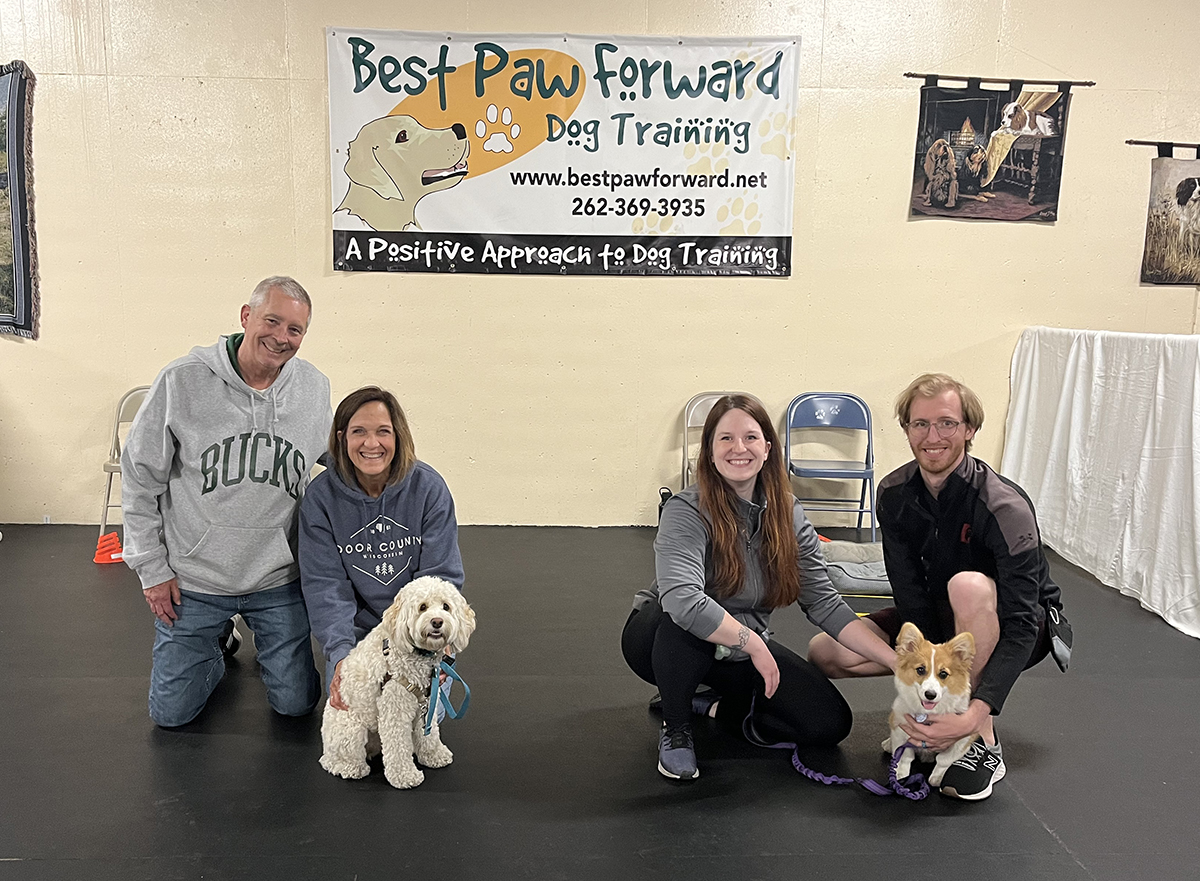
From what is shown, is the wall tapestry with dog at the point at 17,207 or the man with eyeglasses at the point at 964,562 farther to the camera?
the wall tapestry with dog at the point at 17,207

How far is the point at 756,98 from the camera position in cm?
432

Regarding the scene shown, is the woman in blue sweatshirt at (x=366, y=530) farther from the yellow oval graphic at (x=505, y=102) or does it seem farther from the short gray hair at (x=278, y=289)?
the yellow oval graphic at (x=505, y=102)

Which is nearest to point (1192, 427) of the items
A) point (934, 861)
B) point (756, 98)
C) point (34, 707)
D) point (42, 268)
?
point (934, 861)

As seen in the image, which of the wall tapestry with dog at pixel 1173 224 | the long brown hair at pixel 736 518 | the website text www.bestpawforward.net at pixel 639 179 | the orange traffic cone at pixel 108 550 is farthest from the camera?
the wall tapestry with dog at pixel 1173 224

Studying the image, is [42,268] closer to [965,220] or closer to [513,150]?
[513,150]

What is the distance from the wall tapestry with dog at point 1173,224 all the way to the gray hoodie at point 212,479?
4.41 meters

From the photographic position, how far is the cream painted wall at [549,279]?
13.8 feet

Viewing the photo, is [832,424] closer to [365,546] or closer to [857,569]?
[857,569]

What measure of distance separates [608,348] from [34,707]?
9.62 feet

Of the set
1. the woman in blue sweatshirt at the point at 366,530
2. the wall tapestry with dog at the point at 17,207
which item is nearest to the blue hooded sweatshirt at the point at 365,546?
the woman in blue sweatshirt at the point at 366,530

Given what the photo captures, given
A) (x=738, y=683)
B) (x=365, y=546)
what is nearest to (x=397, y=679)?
(x=365, y=546)

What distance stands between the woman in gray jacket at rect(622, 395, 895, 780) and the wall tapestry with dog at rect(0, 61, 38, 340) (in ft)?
12.6

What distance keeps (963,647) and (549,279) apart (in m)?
3.03

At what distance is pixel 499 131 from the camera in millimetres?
4289
